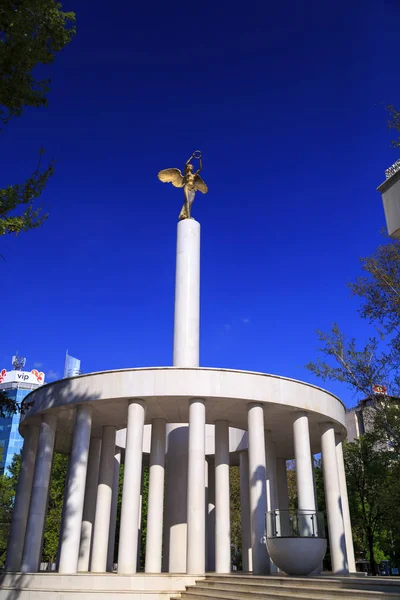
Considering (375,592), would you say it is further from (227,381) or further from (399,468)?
(399,468)

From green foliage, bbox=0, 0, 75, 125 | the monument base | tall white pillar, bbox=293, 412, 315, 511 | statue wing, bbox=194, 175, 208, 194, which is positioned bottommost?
the monument base

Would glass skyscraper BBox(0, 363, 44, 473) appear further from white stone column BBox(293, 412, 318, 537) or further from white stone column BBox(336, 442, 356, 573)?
white stone column BBox(293, 412, 318, 537)

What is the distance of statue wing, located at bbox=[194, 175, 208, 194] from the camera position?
1229 inches

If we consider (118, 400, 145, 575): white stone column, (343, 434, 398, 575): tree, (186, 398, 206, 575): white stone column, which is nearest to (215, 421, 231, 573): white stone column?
(186, 398, 206, 575): white stone column

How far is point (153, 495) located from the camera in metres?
21.2

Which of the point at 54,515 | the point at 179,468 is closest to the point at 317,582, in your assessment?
the point at 179,468

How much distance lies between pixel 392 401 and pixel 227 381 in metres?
14.4

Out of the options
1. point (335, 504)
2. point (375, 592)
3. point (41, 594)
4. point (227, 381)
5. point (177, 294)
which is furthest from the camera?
point (177, 294)

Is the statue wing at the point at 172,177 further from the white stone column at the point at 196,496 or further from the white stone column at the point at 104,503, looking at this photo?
the white stone column at the point at 196,496

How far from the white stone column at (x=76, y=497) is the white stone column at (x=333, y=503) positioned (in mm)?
10373

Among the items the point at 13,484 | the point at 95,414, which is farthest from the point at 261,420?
the point at 13,484

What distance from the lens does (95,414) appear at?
2323cm

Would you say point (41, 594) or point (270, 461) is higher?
point (270, 461)

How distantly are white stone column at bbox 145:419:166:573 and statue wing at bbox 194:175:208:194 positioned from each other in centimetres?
1492
